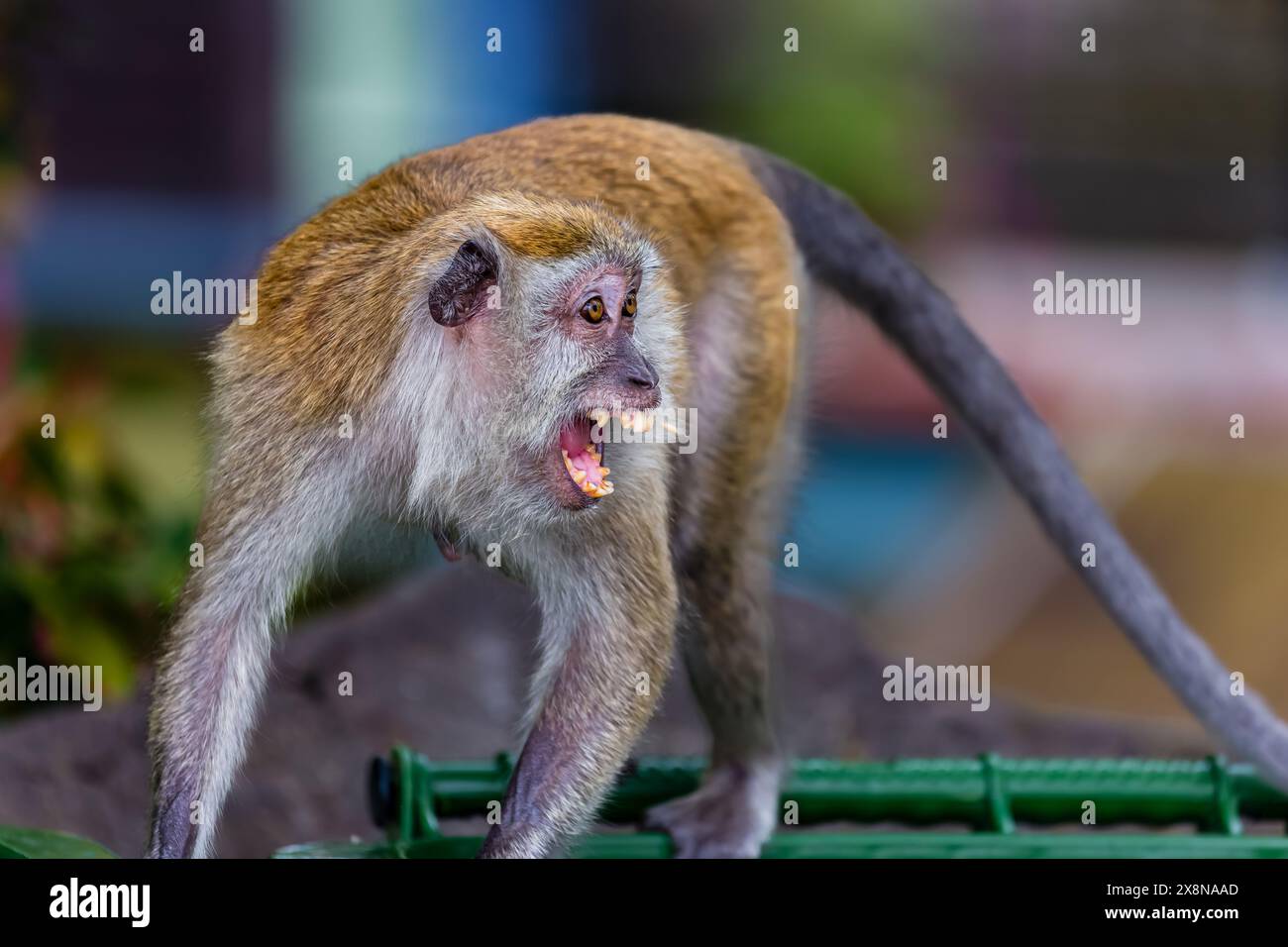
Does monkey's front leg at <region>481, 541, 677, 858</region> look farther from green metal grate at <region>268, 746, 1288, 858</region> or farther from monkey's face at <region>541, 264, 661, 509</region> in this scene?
green metal grate at <region>268, 746, 1288, 858</region>

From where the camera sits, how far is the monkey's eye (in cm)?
343

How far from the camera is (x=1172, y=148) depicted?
1177 centimetres

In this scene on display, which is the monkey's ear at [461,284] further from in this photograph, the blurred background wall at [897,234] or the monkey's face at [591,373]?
the blurred background wall at [897,234]

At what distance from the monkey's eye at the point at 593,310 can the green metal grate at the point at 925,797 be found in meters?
1.38

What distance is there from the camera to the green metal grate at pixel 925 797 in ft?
13.9

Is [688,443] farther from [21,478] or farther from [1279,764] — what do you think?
[21,478]

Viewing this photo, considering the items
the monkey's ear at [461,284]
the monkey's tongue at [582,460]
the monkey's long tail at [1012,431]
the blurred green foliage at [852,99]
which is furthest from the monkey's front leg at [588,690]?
the blurred green foliage at [852,99]

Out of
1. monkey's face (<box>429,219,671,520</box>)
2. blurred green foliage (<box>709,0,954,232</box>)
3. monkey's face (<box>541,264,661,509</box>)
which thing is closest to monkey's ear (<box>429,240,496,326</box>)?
monkey's face (<box>429,219,671,520</box>)

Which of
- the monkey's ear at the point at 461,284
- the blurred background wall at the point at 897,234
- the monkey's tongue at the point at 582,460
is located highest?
the blurred background wall at the point at 897,234

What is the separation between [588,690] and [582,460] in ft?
1.74

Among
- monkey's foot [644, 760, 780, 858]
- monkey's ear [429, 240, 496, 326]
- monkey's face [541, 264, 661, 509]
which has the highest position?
monkey's ear [429, 240, 496, 326]

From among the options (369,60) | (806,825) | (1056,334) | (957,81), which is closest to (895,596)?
(1056,334)

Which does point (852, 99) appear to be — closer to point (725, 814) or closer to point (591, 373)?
point (725, 814)

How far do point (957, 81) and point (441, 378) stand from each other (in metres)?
8.29
